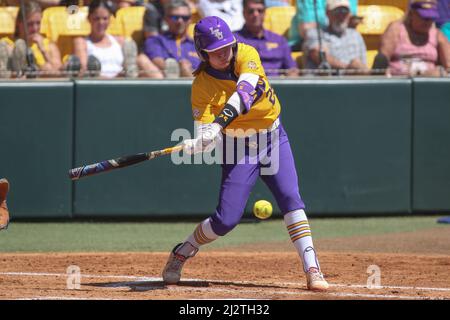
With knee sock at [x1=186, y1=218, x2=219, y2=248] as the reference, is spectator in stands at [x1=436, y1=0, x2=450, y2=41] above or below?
above

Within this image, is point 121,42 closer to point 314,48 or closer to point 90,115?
point 90,115

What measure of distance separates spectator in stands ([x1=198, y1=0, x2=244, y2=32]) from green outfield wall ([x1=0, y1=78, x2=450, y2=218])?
0.96m

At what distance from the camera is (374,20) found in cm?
1130

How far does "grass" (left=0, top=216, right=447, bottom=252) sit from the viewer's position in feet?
29.9

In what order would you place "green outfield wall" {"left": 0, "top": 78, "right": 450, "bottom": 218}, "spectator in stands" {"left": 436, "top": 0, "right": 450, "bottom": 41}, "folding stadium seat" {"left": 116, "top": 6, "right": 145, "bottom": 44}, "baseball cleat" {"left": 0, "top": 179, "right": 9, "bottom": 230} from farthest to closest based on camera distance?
"spectator in stands" {"left": 436, "top": 0, "right": 450, "bottom": 41} → "folding stadium seat" {"left": 116, "top": 6, "right": 145, "bottom": 44} → "green outfield wall" {"left": 0, "top": 78, "right": 450, "bottom": 218} → "baseball cleat" {"left": 0, "top": 179, "right": 9, "bottom": 230}

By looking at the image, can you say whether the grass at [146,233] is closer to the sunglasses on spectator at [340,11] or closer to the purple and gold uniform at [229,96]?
the sunglasses on spectator at [340,11]

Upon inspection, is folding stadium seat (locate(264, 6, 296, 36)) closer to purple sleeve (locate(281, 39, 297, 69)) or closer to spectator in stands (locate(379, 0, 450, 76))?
purple sleeve (locate(281, 39, 297, 69))

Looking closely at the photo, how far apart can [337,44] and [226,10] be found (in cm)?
132

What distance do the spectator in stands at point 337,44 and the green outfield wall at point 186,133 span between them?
330 mm

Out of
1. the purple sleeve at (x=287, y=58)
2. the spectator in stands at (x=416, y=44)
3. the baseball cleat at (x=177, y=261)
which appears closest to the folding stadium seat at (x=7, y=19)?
the purple sleeve at (x=287, y=58)

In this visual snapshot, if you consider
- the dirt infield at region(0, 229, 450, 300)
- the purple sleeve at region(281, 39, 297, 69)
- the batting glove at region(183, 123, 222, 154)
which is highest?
the purple sleeve at region(281, 39, 297, 69)

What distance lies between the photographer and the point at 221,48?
6.25 metres

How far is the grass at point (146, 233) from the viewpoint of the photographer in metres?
9.10

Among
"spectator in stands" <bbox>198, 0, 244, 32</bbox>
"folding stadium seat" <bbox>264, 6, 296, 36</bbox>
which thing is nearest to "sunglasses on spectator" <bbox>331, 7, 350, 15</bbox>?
"folding stadium seat" <bbox>264, 6, 296, 36</bbox>
